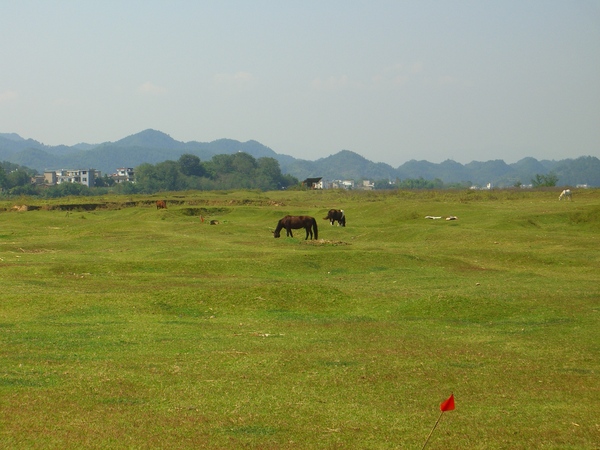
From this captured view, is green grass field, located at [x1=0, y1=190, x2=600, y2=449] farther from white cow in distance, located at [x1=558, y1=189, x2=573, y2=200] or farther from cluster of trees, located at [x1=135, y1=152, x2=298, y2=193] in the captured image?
cluster of trees, located at [x1=135, y1=152, x2=298, y2=193]

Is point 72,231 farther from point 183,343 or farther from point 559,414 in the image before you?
point 559,414

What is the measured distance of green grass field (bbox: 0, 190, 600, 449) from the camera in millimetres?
9789

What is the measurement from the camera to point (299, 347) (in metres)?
14.9

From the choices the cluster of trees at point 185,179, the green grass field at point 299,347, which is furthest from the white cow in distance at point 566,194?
the cluster of trees at point 185,179

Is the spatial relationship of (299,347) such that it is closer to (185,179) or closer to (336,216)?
(336,216)

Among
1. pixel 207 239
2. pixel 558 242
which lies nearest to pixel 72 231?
pixel 207 239

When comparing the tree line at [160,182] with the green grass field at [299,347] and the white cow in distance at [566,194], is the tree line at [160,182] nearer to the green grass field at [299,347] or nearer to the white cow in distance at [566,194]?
the white cow in distance at [566,194]

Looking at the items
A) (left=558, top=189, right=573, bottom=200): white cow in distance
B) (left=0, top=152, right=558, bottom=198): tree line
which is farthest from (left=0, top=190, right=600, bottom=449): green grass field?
(left=0, top=152, right=558, bottom=198): tree line

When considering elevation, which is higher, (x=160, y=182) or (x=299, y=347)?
(x=160, y=182)

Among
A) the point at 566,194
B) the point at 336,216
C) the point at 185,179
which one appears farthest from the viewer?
the point at 185,179

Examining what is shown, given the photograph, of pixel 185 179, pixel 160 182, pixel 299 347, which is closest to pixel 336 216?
pixel 299 347

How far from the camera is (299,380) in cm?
1222

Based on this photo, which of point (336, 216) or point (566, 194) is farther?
point (566, 194)

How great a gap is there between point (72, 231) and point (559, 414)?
3847 cm
